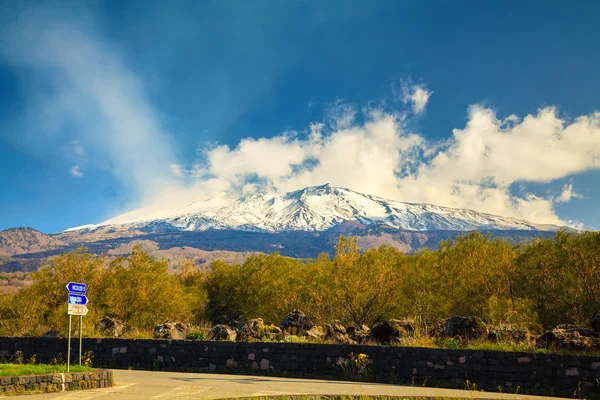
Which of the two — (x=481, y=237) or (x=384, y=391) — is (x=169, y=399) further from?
(x=481, y=237)

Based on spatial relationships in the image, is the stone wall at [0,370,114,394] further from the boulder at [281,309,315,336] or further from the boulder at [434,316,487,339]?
the boulder at [434,316,487,339]

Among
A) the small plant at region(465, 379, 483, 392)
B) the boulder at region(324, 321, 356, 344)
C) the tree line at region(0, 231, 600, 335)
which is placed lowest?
the small plant at region(465, 379, 483, 392)

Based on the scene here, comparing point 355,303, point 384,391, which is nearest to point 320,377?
point 384,391

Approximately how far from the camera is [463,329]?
22.2 metres

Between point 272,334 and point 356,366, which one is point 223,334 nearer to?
point 272,334

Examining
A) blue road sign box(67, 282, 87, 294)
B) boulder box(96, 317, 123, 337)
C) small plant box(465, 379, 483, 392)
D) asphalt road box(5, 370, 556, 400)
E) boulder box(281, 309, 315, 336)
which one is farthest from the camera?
boulder box(96, 317, 123, 337)

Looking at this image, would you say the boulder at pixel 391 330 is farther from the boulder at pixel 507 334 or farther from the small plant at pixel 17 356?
the small plant at pixel 17 356

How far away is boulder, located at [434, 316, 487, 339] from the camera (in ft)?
71.1

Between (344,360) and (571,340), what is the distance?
27.5ft

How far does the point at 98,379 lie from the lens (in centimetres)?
1678

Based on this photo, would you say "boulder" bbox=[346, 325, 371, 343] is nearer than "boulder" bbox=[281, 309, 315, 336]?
Yes

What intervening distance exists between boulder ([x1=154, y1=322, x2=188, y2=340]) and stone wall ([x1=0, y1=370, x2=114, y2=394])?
1062 centimetres

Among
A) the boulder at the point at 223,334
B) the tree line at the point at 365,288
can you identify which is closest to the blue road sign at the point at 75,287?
the boulder at the point at 223,334

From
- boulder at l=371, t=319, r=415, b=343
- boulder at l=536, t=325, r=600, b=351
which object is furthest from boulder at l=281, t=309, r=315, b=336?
boulder at l=536, t=325, r=600, b=351
